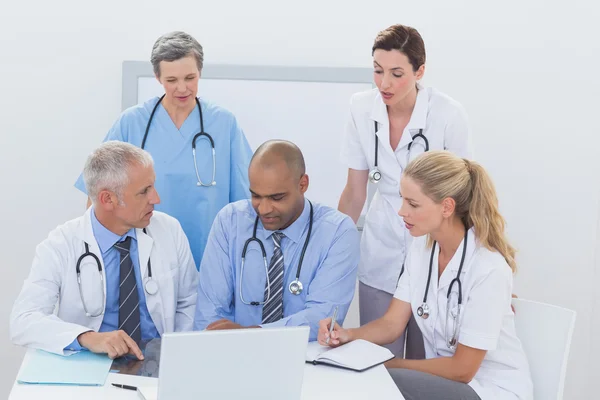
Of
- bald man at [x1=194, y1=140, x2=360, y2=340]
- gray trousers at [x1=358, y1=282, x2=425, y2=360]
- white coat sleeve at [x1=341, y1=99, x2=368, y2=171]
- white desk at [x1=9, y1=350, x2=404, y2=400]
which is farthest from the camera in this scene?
white coat sleeve at [x1=341, y1=99, x2=368, y2=171]

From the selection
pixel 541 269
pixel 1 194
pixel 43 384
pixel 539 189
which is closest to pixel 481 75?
pixel 539 189

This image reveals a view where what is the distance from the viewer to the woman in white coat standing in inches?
94.4

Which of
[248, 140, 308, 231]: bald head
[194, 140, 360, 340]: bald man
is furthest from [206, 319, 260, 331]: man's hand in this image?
[248, 140, 308, 231]: bald head

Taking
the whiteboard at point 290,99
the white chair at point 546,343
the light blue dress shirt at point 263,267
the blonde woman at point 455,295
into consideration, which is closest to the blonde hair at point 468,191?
the blonde woman at point 455,295

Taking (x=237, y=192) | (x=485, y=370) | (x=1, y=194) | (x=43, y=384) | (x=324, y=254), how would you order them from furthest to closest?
(x=1, y=194) → (x=237, y=192) → (x=324, y=254) → (x=485, y=370) → (x=43, y=384)

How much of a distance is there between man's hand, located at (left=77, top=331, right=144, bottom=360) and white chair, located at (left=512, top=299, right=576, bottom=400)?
1012mm

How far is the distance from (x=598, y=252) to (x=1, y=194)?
2.42m

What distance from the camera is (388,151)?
254cm

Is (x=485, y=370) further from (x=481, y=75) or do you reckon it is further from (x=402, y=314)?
(x=481, y=75)

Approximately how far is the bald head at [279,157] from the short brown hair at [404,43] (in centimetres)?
44

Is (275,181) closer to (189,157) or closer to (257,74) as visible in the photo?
(189,157)

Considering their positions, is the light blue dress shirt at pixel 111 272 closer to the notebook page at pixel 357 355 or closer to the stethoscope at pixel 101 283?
the stethoscope at pixel 101 283

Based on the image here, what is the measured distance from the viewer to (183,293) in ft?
7.66

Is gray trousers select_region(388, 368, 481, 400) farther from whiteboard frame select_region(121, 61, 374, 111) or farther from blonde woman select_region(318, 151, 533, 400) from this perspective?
whiteboard frame select_region(121, 61, 374, 111)
